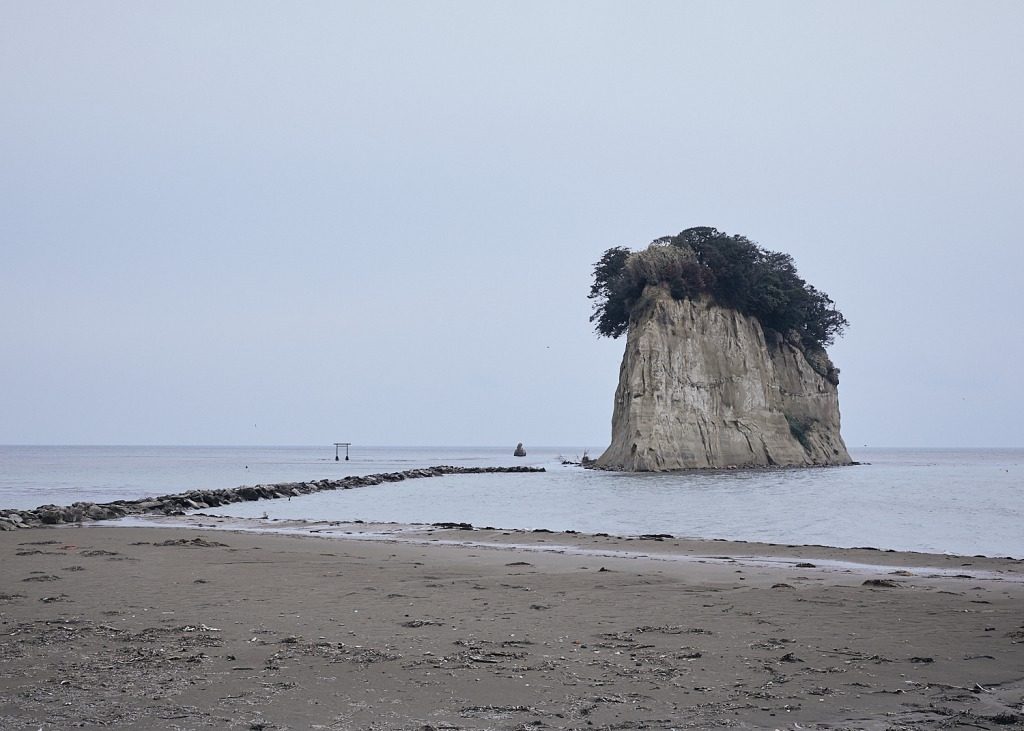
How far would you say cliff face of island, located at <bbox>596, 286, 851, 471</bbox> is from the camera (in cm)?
6031

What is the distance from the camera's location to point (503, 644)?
8414mm

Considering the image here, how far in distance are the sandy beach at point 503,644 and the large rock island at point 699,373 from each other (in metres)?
45.3

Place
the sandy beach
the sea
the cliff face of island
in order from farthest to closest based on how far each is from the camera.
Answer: the cliff face of island → the sea → the sandy beach

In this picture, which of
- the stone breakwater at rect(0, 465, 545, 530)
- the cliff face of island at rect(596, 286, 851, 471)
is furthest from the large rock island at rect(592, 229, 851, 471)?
the stone breakwater at rect(0, 465, 545, 530)

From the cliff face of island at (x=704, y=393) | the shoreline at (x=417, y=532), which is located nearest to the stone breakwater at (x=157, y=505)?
the shoreline at (x=417, y=532)

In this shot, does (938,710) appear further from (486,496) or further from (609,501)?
(486,496)

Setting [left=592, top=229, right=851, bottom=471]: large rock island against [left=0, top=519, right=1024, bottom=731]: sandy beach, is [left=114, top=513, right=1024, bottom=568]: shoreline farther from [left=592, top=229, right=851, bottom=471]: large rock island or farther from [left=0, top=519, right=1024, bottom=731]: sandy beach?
[left=592, top=229, right=851, bottom=471]: large rock island

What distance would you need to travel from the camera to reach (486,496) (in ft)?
132

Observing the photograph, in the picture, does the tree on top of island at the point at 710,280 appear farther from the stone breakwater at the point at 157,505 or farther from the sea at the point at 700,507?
the stone breakwater at the point at 157,505

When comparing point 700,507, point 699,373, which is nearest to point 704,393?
point 699,373

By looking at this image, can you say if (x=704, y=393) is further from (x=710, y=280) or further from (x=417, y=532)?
(x=417, y=532)

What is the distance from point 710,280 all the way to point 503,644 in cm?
5921

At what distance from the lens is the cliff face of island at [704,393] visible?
60.3m

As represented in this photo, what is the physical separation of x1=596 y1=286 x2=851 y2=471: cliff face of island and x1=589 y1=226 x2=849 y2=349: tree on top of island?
1017mm
